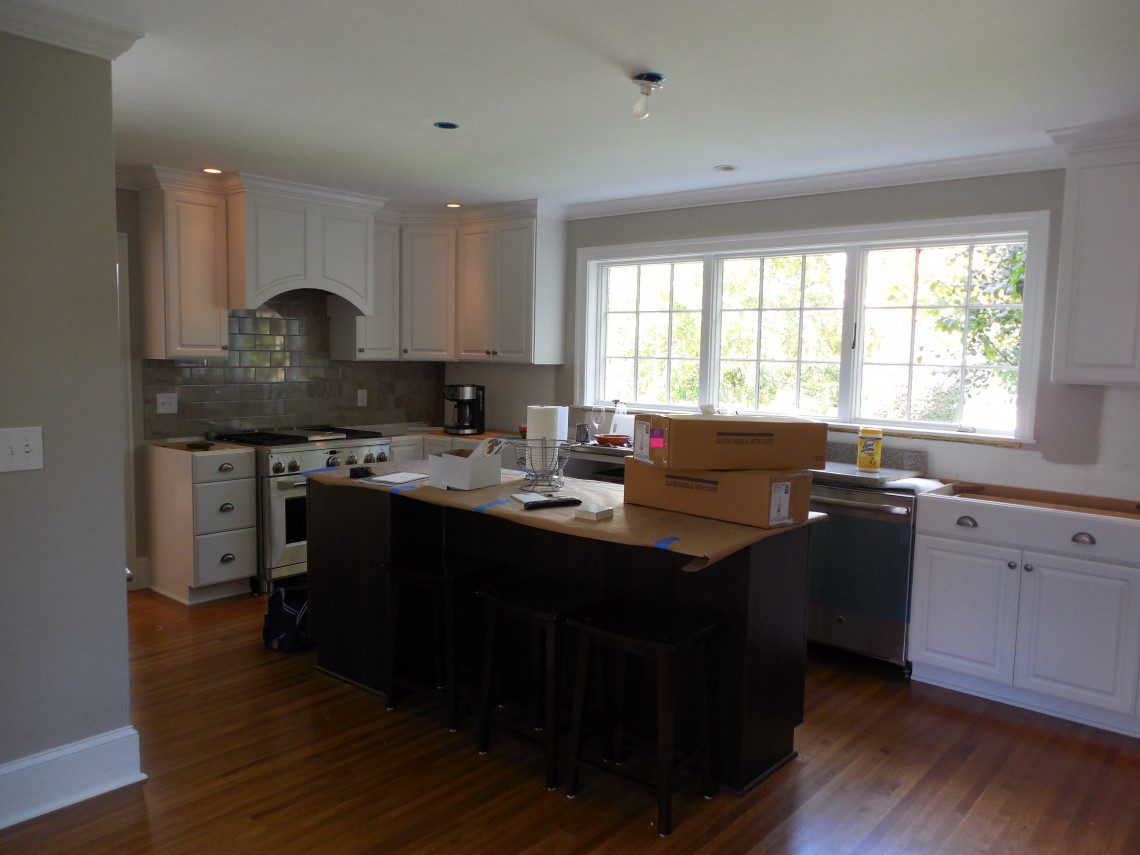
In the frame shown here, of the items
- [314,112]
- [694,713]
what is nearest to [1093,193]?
[694,713]

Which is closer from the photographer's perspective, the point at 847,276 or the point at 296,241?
the point at 847,276

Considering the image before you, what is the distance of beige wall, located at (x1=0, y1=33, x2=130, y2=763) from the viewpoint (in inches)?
95.2

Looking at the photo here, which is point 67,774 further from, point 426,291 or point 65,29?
point 426,291

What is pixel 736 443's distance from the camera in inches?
102

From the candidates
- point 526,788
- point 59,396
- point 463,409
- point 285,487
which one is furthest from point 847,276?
point 59,396

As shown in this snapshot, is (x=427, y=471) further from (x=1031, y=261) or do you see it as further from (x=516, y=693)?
(x=1031, y=261)

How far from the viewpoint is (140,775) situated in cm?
270

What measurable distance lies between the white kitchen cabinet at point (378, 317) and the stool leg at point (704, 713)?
3.56m

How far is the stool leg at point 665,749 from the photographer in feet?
7.91

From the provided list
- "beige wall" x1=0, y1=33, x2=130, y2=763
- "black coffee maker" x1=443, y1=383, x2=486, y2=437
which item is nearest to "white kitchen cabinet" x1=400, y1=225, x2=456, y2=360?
"black coffee maker" x1=443, y1=383, x2=486, y2=437

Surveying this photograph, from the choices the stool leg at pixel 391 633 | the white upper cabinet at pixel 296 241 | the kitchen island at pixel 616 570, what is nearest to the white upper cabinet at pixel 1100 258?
the kitchen island at pixel 616 570

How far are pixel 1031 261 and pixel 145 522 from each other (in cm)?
496

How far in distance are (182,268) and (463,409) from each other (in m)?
1.98

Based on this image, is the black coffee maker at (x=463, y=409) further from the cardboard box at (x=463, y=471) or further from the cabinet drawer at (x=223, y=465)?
the cardboard box at (x=463, y=471)
